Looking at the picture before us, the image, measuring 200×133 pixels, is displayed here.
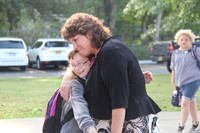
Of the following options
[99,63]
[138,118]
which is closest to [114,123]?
[138,118]

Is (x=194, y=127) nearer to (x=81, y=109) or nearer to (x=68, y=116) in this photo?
(x=68, y=116)

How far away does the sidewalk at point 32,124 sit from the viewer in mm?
6957

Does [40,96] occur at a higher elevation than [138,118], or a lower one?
lower

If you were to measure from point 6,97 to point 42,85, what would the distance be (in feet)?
9.02

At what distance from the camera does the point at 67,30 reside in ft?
9.78

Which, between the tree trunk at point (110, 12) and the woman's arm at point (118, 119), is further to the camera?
the tree trunk at point (110, 12)

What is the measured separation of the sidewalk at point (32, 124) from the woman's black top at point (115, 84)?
4001mm

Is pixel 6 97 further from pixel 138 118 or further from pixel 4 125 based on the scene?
pixel 138 118

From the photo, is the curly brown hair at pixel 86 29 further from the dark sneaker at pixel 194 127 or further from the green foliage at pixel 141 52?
the green foliage at pixel 141 52

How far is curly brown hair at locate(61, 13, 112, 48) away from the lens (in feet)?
9.64

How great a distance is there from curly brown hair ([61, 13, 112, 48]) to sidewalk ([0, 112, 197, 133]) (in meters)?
4.15

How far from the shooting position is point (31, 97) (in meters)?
10.3

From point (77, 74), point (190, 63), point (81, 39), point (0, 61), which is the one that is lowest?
point (0, 61)

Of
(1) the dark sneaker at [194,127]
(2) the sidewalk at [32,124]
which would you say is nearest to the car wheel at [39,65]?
(2) the sidewalk at [32,124]
